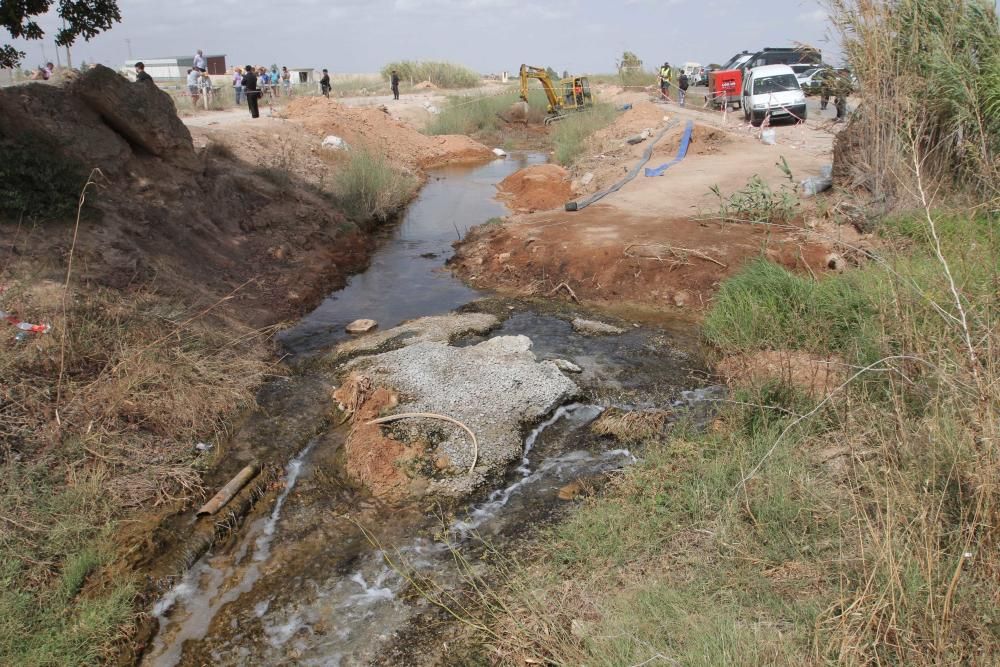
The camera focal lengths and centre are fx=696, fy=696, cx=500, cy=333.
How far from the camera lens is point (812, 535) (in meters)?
3.78

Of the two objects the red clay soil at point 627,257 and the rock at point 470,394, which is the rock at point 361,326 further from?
the red clay soil at point 627,257

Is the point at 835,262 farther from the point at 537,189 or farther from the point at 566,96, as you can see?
the point at 566,96

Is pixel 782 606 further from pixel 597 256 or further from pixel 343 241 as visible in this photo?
pixel 343 241

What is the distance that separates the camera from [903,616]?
2.81m

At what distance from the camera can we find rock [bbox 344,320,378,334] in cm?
886

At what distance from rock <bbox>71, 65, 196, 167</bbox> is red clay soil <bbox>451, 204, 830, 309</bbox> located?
15.8 feet

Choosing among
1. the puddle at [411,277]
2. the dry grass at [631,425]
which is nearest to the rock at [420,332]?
the puddle at [411,277]

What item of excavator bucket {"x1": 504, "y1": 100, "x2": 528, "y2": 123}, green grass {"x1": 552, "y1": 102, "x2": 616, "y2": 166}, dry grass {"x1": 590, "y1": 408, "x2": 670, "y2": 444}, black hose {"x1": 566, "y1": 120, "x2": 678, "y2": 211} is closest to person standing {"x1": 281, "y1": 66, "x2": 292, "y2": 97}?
excavator bucket {"x1": 504, "y1": 100, "x2": 528, "y2": 123}

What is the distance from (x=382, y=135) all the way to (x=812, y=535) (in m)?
21.1

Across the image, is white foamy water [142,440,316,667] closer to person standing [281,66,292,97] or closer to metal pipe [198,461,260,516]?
metal pipe [198,461,260,516]

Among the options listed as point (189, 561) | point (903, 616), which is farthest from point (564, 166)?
point (903, 616)

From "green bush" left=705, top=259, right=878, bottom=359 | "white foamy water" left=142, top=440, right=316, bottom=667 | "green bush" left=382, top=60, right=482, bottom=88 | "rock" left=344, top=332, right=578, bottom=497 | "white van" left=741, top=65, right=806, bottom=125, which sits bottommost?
"white foamy water" left=142, top=440, right=316, bottom=667

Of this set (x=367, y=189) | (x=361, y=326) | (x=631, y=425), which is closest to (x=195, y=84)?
(x=367, y=189)

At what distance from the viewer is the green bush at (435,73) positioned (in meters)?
49.3
